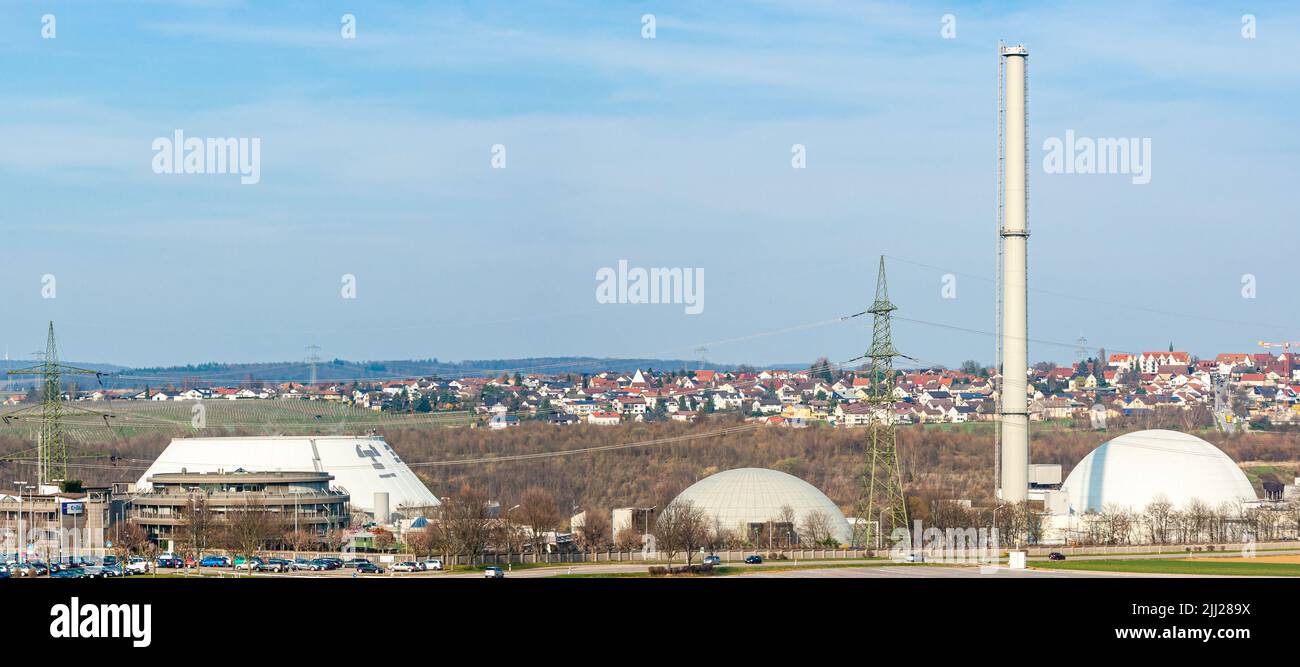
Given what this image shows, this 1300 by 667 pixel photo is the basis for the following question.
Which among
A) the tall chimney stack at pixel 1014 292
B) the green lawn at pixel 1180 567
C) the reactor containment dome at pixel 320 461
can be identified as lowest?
the green lawn at pixel 1180 567

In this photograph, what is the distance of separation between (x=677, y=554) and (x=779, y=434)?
80.5 metres

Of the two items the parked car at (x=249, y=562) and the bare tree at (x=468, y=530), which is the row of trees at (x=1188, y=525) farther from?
the parked car at (x=249, y=562)

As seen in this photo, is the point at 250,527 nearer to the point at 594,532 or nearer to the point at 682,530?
the point at 594,532

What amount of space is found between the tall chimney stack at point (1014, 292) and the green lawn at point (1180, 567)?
16.5m

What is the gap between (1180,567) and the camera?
68750mm

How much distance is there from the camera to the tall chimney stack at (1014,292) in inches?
3538

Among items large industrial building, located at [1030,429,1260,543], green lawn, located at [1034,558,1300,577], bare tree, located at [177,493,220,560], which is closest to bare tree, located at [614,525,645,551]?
green lawn, located at [1034,558,1300,577]

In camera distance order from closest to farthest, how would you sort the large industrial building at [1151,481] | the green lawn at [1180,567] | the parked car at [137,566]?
the parked car at [137,566] → the green lawn at [1180,567] → the large industrial building at [1151,481]

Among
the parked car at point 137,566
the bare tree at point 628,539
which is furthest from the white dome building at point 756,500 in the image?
the parked car at point 137,566

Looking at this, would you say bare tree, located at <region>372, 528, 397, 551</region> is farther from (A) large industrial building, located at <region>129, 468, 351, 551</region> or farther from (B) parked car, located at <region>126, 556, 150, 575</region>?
(B) parked car, located at <region>126, 556, 150, 575</region>

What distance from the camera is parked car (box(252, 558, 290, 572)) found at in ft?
210

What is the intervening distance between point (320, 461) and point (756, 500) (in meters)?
37.7

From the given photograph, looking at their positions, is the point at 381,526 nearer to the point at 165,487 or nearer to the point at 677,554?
the point at 165,487
